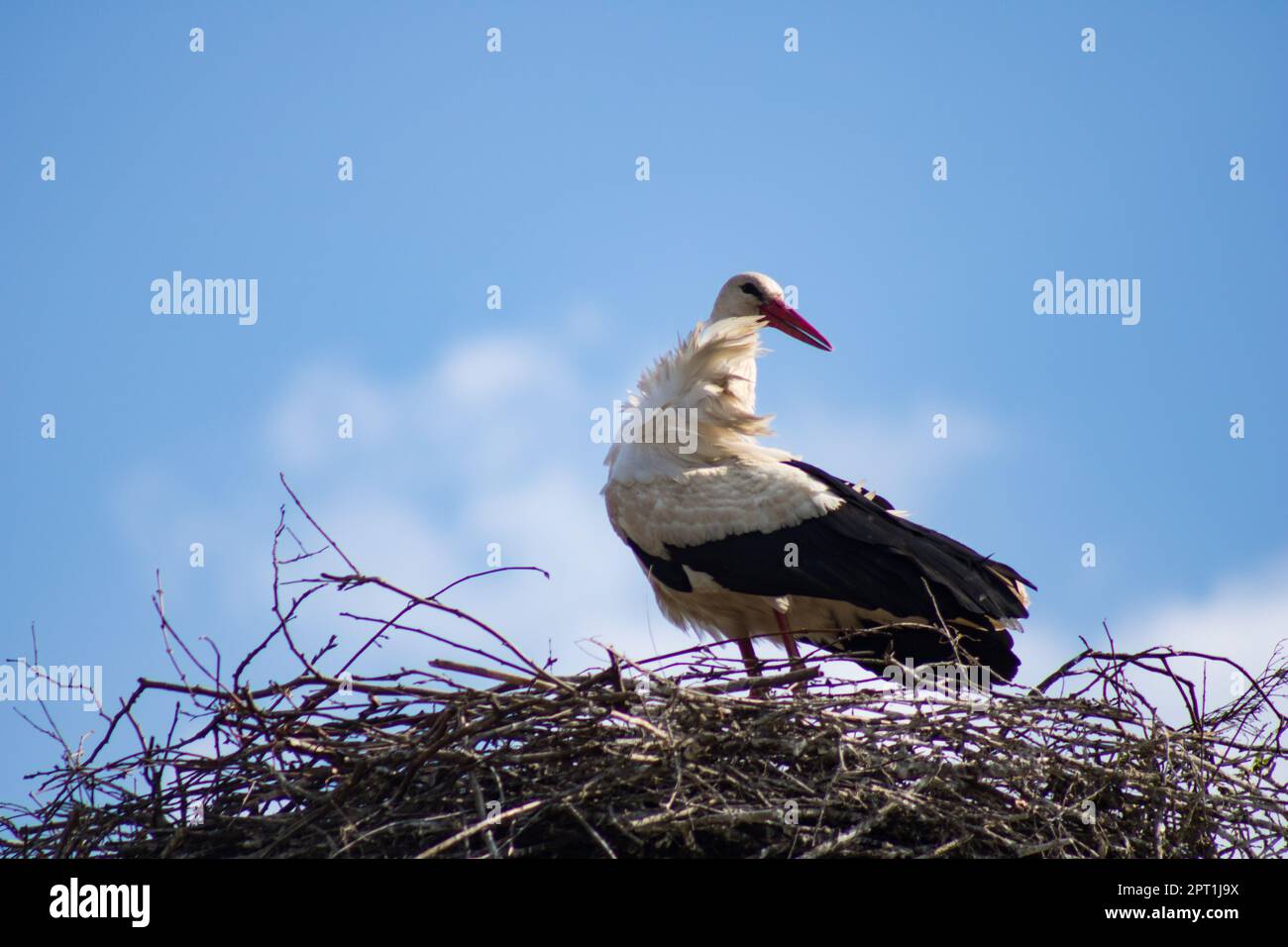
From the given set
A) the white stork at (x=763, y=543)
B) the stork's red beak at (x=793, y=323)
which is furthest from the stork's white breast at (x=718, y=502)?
the stork's red beak at (x=793, y=323)

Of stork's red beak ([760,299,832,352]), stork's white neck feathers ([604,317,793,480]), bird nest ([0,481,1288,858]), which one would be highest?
stork's red beak ([760,299,832,352])

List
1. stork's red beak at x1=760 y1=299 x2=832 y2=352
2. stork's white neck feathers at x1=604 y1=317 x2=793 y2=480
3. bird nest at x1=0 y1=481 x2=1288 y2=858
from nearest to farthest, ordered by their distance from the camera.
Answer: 1. bird nest at x1=0 y1=481 x2=1288 y2=858
2. stork's white neck feathers at x1=604 y1=317 x2=793 y2=480
3. stork's red beak at x1=760 y1=299 x2=832 y2=352

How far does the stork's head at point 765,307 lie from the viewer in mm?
5941

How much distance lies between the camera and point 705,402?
17.3ft

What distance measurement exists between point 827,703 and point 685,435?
1829 mm

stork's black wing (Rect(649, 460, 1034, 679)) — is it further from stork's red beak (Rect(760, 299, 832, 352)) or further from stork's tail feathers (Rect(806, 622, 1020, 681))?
stork's red beak (Rect(760, 299, 832, 352))

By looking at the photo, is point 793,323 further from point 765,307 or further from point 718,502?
point 718,502

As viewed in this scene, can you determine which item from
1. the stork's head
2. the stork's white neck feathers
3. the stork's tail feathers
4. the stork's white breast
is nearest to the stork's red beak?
the stork's head

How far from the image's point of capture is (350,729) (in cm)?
361

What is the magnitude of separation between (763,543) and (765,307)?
134cm

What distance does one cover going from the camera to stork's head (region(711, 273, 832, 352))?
594cm
